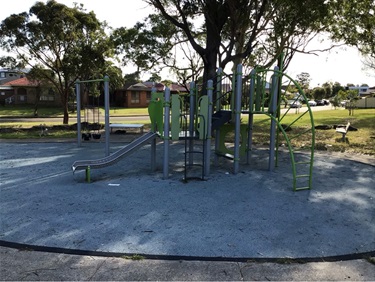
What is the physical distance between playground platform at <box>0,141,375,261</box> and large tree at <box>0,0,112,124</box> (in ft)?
39.5

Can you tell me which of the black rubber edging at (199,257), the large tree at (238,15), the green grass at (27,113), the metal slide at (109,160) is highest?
the large tree at (238,15)

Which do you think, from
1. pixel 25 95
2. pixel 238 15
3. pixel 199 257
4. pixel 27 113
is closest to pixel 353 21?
pixel 238 15

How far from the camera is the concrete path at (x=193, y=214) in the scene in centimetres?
381

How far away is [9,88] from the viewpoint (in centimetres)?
4778

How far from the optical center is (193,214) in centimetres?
504

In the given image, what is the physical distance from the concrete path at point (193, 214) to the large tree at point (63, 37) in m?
11.9

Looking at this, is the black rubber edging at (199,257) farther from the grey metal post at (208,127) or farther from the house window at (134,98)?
the house window at (134,98)

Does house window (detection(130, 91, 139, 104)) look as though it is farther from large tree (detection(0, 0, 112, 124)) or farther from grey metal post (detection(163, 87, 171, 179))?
grey metal post (detection(163, 87, 171, 179))

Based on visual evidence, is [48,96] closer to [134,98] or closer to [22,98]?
[22,98]

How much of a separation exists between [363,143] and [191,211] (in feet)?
34.6

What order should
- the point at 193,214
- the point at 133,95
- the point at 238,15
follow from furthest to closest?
the point at 133,95
the point at 238,15
the point at 193,214

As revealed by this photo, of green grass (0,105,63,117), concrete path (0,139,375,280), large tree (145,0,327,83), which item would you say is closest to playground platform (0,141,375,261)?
concrete path (0,139,375,280)

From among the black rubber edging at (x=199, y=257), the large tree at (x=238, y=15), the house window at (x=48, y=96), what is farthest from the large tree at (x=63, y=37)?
the house window at (x=48, y=96)

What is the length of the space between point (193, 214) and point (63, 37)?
1731cm
